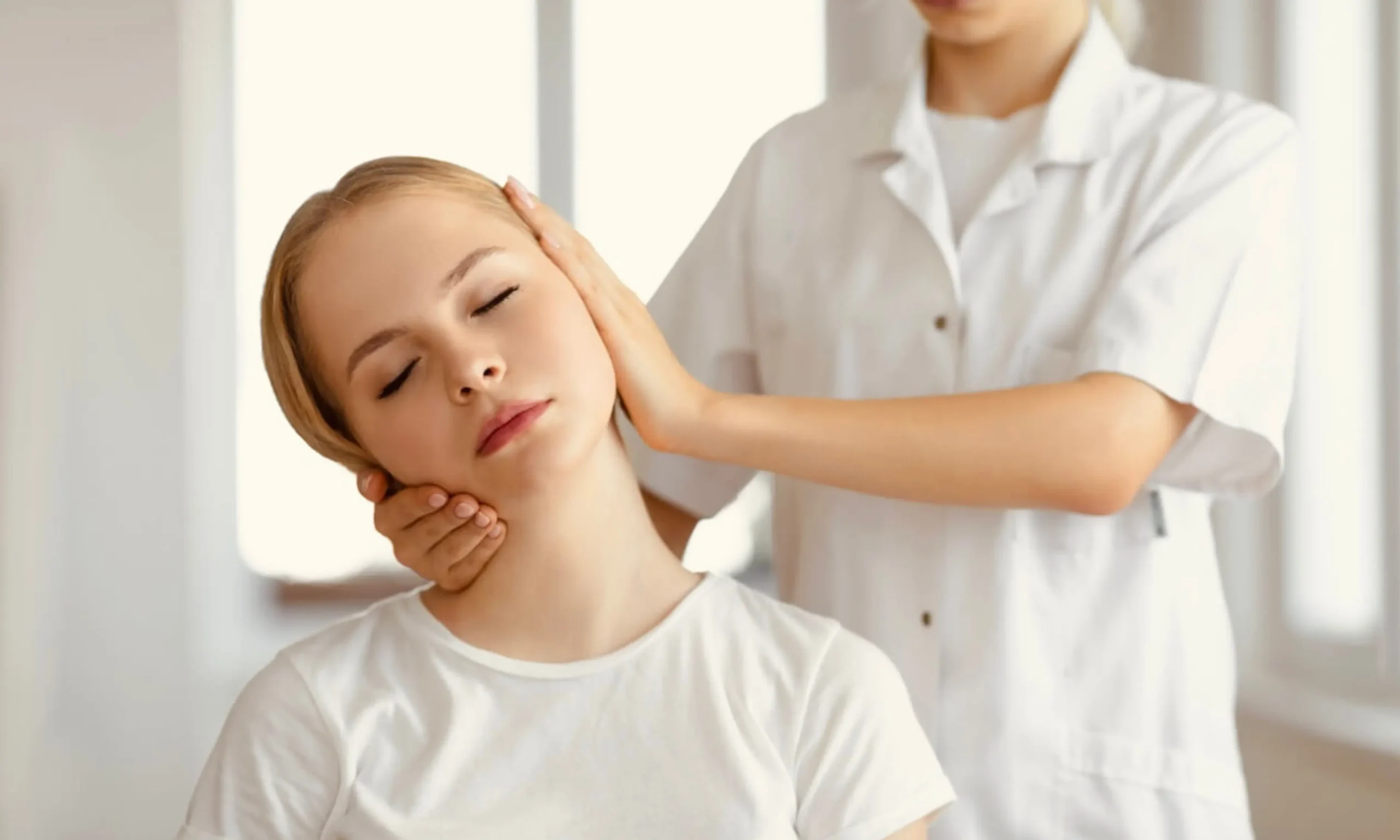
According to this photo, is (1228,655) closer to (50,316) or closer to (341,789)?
(341,789)

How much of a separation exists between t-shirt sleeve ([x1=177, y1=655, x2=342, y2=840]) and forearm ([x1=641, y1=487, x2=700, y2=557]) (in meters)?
0.61

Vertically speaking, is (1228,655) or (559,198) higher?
(559,198)

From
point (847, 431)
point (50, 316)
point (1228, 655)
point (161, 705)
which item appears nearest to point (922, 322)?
point (847, 431)

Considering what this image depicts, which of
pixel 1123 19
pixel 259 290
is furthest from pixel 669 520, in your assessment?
pixel 259 290

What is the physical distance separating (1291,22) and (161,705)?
102 inches

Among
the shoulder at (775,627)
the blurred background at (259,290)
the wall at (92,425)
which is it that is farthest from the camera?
the wall at (92,425)

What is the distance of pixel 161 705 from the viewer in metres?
3.00

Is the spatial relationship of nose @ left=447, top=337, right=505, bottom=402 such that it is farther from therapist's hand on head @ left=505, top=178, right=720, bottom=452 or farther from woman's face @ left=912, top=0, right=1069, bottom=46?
woman's face @ left=912, top=0, right=1069, bottom=46

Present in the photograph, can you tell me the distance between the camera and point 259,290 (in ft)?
10.5

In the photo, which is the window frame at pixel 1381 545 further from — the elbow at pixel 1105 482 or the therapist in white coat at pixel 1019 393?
the elbow at pixel 1105 482

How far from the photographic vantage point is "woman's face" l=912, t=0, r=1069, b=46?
144 cm

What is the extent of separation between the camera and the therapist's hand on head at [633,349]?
128 centimetres

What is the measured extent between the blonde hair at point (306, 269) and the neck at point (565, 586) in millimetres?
171

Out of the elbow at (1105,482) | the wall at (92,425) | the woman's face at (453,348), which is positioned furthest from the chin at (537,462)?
the wall at (92,425)
